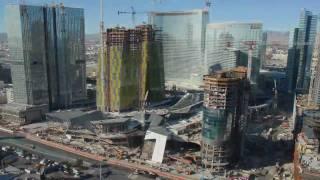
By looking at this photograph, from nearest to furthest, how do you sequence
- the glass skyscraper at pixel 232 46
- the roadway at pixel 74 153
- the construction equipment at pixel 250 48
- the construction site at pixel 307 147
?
the construction site at pixel 307 147
the roadway at pixel 74 153
the construction equipment at pixel 250 48
the glass skyscraper at pixel 232 46

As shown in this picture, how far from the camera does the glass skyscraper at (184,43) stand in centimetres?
14312

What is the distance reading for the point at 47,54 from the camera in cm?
10669

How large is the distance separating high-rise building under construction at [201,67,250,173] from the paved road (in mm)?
15895

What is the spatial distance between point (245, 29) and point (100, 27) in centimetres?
5367

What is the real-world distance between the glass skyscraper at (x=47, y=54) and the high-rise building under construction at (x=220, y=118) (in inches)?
2171

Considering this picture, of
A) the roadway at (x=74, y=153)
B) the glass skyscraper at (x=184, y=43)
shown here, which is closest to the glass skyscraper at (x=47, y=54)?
the roadway at (x=74, y=153)

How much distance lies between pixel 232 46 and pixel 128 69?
4341cm

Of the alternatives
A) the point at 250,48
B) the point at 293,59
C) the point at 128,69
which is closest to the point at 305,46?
the point at 293,59

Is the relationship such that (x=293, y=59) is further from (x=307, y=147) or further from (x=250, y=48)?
(x=307, y=147)

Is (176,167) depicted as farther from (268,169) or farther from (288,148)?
(288,148)

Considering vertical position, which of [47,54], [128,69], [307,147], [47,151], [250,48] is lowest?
[47,151]

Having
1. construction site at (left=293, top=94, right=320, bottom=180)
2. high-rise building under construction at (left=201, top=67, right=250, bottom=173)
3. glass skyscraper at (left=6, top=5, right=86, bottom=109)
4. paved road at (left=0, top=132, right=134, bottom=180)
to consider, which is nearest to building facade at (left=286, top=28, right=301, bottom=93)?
construction site at (left=293, top=94, right=320, bottom=180)

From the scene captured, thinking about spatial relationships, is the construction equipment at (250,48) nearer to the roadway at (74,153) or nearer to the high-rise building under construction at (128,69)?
the high-rise building under construction at (128,69)

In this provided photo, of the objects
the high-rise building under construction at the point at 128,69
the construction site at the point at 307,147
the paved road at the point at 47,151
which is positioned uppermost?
the high-rise building under construction at the point at 128,69
